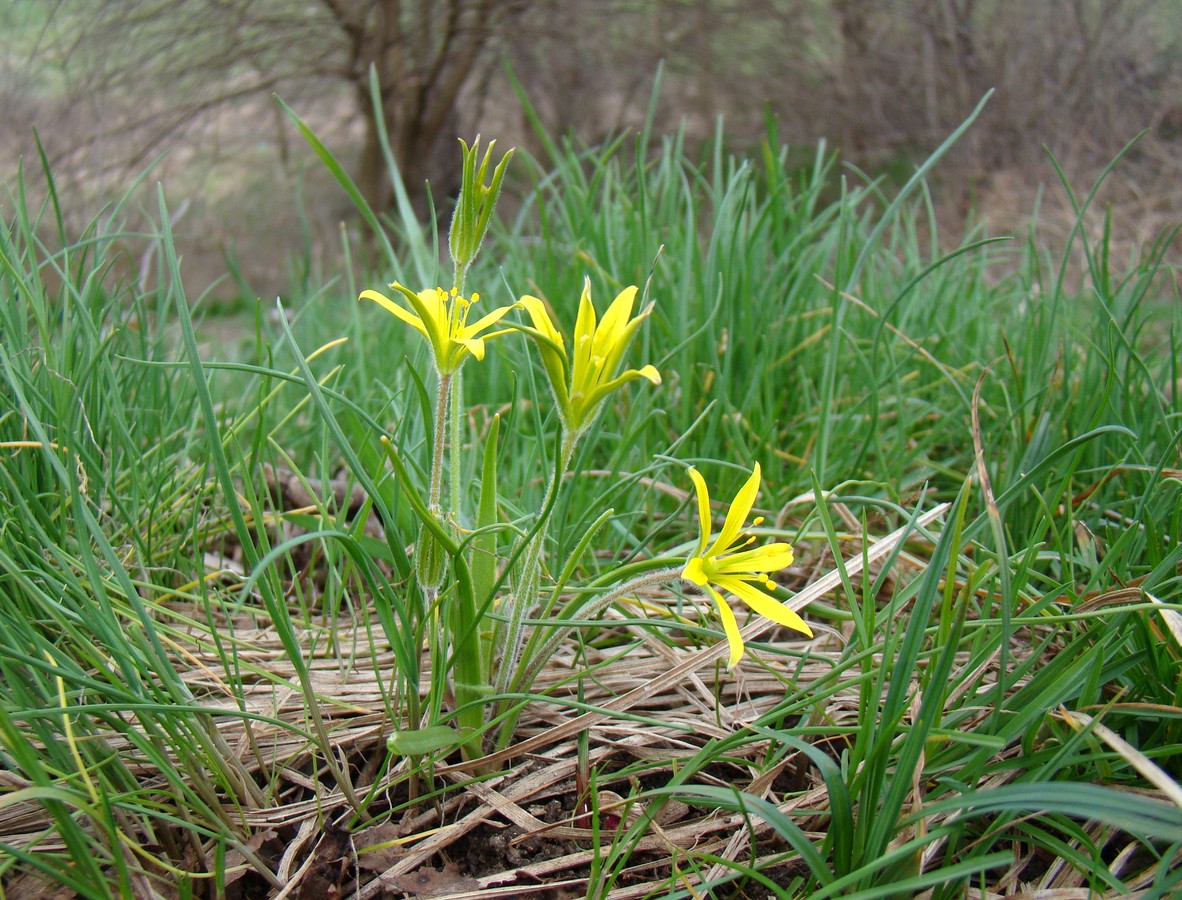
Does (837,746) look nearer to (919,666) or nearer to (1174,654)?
(919,666)

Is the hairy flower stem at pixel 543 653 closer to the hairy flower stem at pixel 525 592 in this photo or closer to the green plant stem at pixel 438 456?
the hairy flower stem at pixel 525 592

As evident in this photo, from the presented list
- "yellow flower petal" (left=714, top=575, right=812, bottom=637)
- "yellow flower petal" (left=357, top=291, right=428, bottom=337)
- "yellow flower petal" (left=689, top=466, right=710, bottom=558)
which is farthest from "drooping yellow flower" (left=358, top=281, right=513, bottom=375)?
"yellow flower petal" (left=714, top=575, right=812, bottom=637)

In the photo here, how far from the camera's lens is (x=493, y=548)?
119 centimetres

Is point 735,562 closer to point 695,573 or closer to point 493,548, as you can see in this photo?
point 695,573

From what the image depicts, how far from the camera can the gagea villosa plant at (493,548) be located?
0.97 meters

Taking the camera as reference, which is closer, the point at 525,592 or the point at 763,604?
the point at 763,604

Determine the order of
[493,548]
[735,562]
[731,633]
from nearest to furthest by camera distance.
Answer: [731,633], [735,562], [493,548]

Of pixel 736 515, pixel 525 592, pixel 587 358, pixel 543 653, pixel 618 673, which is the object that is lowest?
pixel 618 673

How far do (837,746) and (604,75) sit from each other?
845 centimetres

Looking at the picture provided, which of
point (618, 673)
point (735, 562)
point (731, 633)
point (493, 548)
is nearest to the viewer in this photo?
point (731, 633)

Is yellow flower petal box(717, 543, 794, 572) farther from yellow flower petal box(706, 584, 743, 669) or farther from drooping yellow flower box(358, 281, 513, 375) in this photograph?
drooping yellow flower box(358, 281, 513, 375)

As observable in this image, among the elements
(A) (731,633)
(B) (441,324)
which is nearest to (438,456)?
(B) (441,324)

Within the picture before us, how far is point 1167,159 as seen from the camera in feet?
23.7

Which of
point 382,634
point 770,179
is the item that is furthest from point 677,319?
point 382,634
